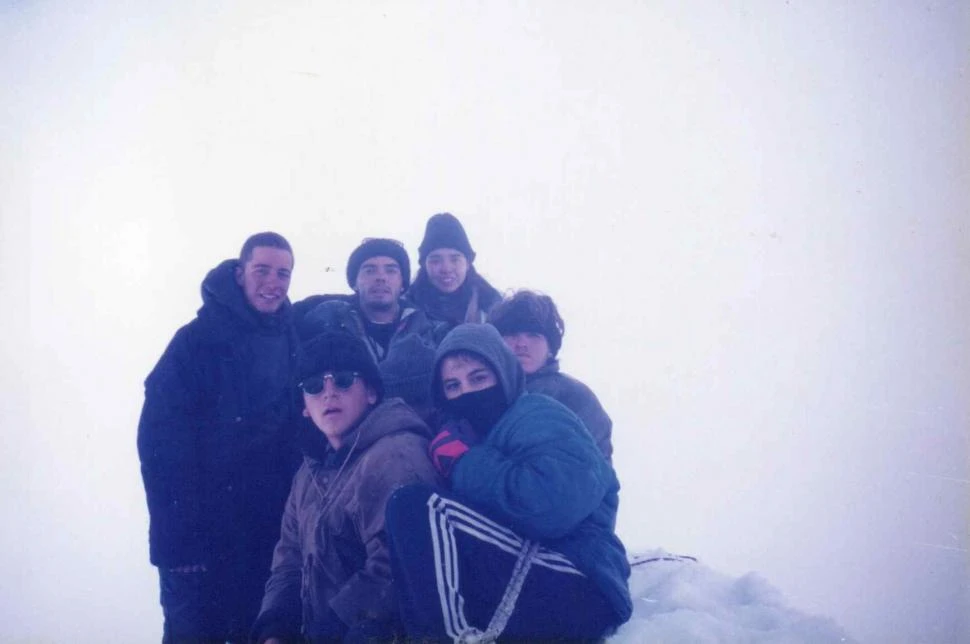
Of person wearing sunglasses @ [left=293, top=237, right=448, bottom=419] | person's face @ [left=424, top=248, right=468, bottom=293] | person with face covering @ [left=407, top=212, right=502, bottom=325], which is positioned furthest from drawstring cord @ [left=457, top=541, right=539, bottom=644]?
person's face @ [left=424, top=248, right=468, bottom=293]

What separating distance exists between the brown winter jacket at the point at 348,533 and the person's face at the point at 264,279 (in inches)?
54.1

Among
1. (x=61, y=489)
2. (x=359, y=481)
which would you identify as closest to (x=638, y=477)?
(x=61, y=489)

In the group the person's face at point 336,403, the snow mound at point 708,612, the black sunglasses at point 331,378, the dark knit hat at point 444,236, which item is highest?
the dark knit hat at point 444,236

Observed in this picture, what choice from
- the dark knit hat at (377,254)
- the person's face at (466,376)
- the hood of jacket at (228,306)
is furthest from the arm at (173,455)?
the person's face at (466,376)

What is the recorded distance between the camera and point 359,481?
9.80 feet

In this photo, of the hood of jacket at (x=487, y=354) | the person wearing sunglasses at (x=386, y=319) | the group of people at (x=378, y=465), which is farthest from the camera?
the person wearing sunglasses at (x=386, y=319)

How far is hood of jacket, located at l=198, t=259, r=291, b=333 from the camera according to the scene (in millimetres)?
4328

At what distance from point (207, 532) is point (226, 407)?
80 cm

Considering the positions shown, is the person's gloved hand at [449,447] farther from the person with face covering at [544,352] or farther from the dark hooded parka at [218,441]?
the dark hooded parka at [218,441]

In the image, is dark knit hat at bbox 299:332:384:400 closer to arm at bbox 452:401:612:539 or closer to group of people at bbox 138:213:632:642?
group of people at bbox 138:213:632:642

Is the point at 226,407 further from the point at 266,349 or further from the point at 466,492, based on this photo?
the point at 466,492

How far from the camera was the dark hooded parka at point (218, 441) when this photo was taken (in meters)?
4.05

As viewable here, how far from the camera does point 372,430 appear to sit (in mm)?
3160

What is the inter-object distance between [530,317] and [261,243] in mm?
1986
